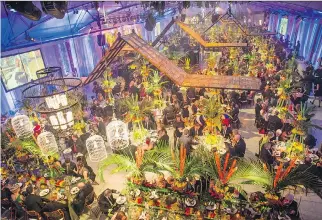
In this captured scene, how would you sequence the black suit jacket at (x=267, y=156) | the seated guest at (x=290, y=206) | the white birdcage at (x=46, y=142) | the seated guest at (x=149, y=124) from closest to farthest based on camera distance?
1. the seated guest at (x=290, y=206)
2. the white birdcage at (x=46, y=142)
3. the black suit jacket at (x=267, y=156)
4. the seated guest at (x=149, y=124)

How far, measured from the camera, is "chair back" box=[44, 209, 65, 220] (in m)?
5.93

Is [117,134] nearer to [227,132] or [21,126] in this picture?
[21,126]

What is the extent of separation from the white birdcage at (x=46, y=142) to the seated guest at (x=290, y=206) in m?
5.75

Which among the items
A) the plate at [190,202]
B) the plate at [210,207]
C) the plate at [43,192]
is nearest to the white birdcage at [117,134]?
the plate at [190,202]

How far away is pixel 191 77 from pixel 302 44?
18435 mm

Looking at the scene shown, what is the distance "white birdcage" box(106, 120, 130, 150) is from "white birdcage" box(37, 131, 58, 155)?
1.52 m

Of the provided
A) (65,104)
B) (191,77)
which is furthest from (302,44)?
(65,104)

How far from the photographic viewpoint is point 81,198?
639 cm

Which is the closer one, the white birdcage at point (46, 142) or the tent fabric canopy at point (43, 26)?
the white birdcage at point (46, 142)

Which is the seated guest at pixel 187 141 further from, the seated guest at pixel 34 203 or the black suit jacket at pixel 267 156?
the seated guest at pixel 34 203

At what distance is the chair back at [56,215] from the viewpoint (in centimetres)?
593

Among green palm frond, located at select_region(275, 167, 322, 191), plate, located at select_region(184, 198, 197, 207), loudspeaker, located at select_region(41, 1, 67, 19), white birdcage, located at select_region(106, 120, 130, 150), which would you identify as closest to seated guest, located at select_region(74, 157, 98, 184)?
white birdcage, located at select_region(106, 120, 130, 150)

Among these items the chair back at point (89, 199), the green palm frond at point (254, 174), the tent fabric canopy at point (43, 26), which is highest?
the tent fabric canopy at point (43, 26)

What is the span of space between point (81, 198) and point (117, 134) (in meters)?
1.91
